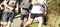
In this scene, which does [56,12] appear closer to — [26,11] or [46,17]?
[46,17]

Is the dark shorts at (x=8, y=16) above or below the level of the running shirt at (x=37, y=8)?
below

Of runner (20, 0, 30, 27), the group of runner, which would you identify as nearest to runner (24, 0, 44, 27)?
the group of runner

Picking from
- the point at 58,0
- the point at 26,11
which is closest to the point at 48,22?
A: the point at 58,0


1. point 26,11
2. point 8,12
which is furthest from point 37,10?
point 8,12

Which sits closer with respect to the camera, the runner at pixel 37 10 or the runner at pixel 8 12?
the runner at pixel 37 10

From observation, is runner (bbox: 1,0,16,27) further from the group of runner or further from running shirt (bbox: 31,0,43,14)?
running shirt (bbox: 31,0,43,14)

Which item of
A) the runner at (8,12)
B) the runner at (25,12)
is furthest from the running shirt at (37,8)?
the runner at (8,12)

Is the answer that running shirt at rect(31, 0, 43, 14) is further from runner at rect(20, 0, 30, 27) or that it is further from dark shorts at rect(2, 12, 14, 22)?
dark shorts at rect(2, 12, 14, 22)

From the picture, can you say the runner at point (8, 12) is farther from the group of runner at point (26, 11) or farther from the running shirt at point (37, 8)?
the running shirt at point (37, 8)

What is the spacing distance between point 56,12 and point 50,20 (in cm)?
32

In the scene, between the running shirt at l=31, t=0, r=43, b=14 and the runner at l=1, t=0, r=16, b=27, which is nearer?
the running shirt at l=31, t=0, r=43, b=14

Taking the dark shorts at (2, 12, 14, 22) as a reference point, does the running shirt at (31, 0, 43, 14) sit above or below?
above

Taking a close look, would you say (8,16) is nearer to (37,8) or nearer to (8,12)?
(8,12)

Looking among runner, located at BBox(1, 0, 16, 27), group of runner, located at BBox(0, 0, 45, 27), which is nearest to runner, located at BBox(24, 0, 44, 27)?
group of runner, located at BBox(0, 0, 45, 27)
